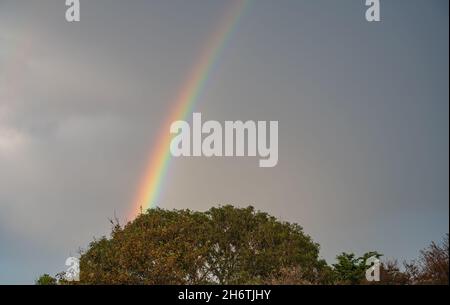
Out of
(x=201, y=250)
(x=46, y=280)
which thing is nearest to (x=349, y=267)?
(x=201, y=250)

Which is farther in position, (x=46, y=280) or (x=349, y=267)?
(x=46, y=280)

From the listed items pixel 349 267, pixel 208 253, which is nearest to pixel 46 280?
pixel 208 253

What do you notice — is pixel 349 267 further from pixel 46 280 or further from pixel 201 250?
pixel 46 280

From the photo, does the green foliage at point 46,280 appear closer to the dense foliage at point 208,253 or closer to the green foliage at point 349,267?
the dense foliage at point 208,253

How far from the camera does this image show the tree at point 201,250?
5375cm

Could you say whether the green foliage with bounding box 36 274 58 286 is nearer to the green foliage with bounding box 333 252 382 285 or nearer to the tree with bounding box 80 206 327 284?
the tree with bounding box 80 206 327 284

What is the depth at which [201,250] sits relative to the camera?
6075 centimetres

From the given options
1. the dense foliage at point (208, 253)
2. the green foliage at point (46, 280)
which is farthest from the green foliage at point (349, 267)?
the green foliage at point (46, 280)

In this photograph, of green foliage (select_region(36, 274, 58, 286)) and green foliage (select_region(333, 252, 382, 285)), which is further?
green foliage (select_region(36, 274, 58, 286))

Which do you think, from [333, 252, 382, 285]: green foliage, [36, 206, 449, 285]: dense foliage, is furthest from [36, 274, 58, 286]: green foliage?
[333, 252, 382, 285]: green foliage

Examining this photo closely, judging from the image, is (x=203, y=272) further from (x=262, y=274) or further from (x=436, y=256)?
(x=436, y=256)

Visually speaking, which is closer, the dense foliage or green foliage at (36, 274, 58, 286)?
the dense foliage

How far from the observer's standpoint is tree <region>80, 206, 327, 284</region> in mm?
53750
